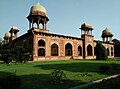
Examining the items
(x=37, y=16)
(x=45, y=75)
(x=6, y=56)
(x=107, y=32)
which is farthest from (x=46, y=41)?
(x=107, y=32)

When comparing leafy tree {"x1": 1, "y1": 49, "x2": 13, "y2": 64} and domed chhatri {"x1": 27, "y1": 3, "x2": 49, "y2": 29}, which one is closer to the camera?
leafy tree {"x1": 1, "y1": 49, "x2": 13, "y2": 64}

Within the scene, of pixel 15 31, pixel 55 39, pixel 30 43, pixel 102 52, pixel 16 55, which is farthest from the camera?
pixel 15 31

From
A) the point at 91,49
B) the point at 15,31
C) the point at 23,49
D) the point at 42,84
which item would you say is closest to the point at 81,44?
the point at 91,49

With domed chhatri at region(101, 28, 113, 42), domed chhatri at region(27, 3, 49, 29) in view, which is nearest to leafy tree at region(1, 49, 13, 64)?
domed chhatri at region(27, 3, 49, 29)

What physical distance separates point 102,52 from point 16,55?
20.1m

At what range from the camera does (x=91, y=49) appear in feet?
140

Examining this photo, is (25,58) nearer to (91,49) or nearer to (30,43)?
(30,43)

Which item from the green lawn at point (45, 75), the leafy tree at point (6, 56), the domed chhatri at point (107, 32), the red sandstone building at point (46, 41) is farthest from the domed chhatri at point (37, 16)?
the domed chhatri at point (107, 32)

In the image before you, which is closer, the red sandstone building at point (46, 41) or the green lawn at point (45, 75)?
Answer: the green lawn at point (45, 75)

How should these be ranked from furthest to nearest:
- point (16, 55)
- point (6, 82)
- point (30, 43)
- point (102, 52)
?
point (102, 52) → point (30, 43) → point (16, 55) → point (6, 82)

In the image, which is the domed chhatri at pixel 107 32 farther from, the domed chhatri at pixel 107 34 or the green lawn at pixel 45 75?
the green lawn at pixel 45 75

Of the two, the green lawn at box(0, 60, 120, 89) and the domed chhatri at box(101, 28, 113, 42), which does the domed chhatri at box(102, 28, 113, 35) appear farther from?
the green lawn at box(0, 60, 120, 89)

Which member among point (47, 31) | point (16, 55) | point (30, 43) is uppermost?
point (47, 31)

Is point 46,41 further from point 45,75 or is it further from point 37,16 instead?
point 45,75
